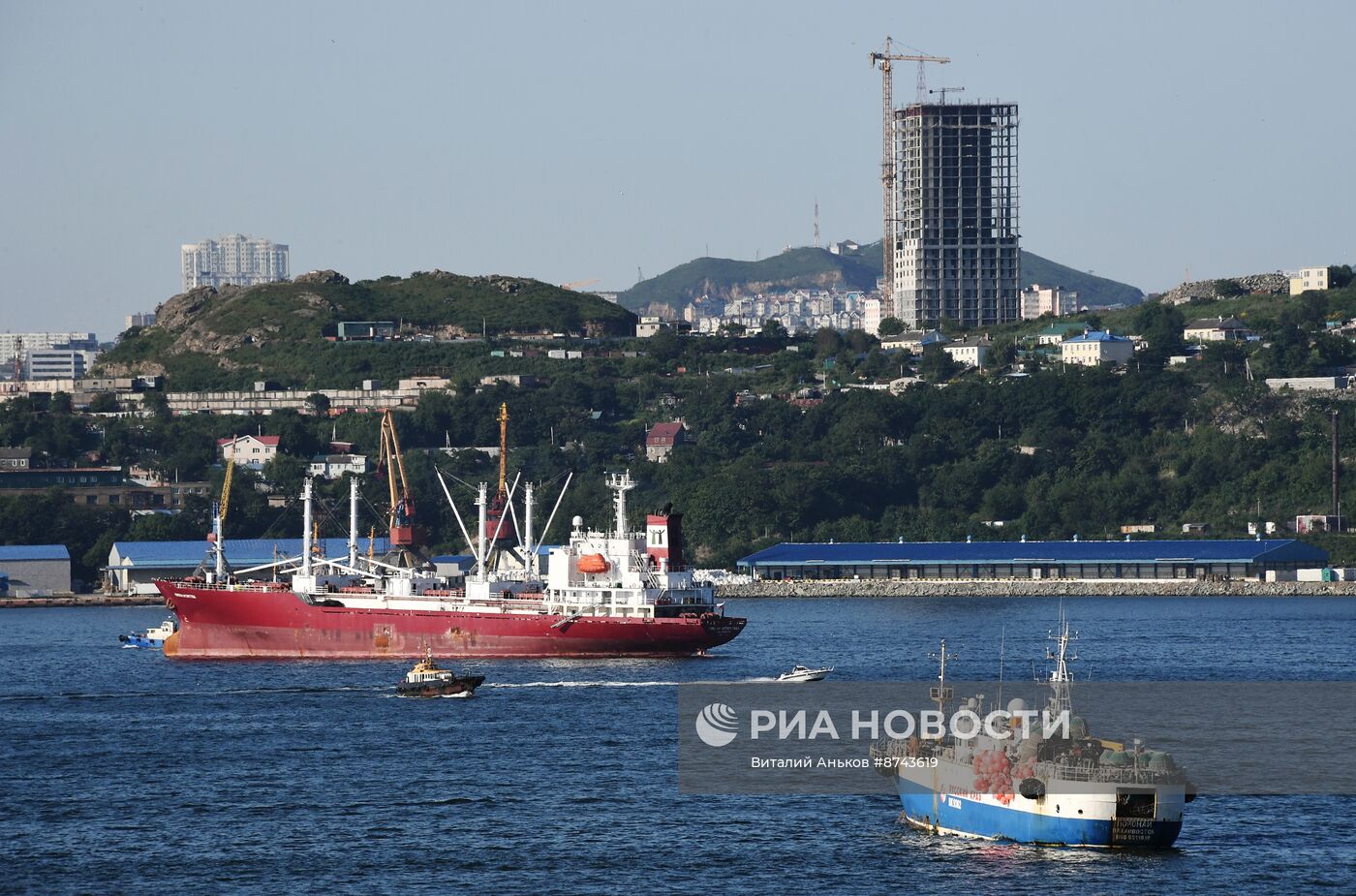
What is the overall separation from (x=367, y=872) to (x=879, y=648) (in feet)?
173

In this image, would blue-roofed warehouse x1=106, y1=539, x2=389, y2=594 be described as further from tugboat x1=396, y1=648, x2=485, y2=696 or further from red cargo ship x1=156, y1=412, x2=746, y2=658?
tugboat x1=396, y1=648, x2=485, y2=696

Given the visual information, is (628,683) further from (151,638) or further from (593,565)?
(151,638)

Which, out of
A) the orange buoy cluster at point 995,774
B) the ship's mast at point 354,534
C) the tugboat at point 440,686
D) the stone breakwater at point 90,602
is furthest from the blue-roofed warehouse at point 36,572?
the orange buoy cluster at point 995,774

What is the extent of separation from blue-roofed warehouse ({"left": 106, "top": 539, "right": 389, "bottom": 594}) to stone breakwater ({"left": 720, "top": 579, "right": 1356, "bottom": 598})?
99.6 ft

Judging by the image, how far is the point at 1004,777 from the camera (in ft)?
135

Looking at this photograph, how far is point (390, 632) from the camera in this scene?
9269 cm

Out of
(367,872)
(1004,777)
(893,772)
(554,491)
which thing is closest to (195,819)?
(367,872)

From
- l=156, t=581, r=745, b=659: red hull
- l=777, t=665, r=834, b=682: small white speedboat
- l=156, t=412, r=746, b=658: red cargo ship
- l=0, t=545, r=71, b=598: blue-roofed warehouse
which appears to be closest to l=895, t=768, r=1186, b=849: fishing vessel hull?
l=777, t=665, r=834, b=682: small white speedboat

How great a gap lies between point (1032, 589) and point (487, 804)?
102m

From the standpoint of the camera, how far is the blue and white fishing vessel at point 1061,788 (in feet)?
132

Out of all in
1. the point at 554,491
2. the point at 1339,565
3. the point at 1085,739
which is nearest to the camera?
the point at 1085,739

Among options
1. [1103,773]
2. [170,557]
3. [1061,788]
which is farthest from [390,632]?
[170,557]

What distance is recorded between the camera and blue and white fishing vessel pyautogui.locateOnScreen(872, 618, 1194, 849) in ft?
132

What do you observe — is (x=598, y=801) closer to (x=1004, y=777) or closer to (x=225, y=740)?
(x=1004, y=777)
